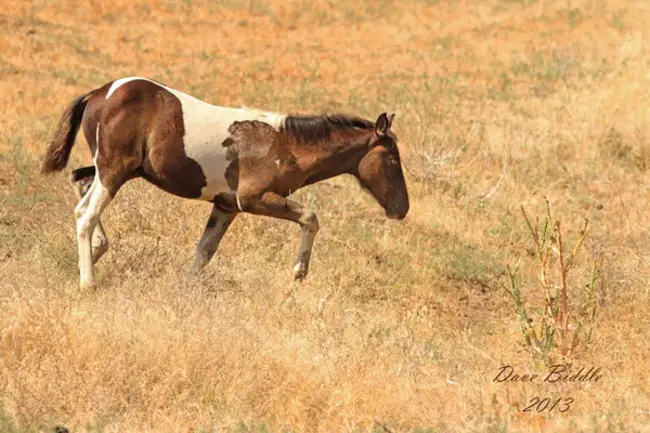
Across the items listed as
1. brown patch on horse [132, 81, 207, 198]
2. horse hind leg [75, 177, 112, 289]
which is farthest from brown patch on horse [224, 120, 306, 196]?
horse hind leg [75, 177, 112, 289]

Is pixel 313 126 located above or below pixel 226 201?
above

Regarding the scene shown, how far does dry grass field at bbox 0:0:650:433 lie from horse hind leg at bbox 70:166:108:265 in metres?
0.24

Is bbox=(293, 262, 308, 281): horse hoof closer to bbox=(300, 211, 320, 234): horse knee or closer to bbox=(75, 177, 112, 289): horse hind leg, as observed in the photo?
bbox=(300, 211, 320, 234): horse knee

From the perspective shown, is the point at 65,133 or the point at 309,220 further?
the point at 65,133

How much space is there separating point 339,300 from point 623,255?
3939mm

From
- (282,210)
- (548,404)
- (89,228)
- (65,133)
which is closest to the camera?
(548,404)

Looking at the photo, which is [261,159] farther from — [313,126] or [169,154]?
[169,154]

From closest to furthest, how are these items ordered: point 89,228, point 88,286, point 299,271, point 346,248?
1. point 88,286
2. point 89,228
3. point 299,271
4. point 346,248

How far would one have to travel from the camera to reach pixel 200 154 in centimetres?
930

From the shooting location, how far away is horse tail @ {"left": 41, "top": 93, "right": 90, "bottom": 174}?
9.67 meters

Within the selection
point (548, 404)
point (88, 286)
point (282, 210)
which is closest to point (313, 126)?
point (282, 210)

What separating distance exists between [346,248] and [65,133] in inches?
126

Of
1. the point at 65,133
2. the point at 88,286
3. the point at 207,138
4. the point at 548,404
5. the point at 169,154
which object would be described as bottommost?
the point at 88,286

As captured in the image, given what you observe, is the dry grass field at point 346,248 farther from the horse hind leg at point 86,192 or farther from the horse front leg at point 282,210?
the horse front leg at point 282,210
